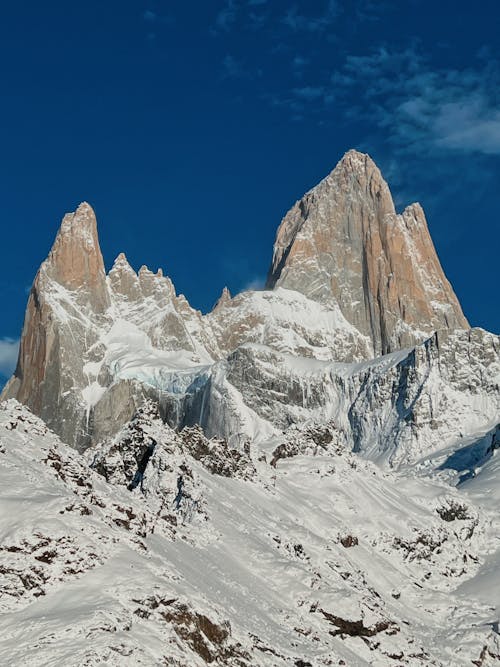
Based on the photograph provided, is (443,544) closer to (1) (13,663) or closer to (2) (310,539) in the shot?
(2) (310,539)

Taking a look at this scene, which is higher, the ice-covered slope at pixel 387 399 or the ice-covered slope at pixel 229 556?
the ice-covered slope at pixel 387 399

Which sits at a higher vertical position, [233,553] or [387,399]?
[387,399]

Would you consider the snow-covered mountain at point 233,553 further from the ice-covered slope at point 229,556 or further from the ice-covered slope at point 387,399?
the ice-covered slope at point 387,399

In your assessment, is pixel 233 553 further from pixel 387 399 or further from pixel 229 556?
pixel 387 399

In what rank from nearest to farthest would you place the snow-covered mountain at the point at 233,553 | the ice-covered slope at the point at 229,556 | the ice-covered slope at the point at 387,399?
the ice-covered slope at the point at 229,556 → the snow-covered mountain at the point at 233,553 → the ice-covered slope at the point at 387,399

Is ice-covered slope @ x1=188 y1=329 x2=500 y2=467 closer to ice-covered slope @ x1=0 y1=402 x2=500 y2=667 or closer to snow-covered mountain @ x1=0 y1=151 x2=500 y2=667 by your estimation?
snow-covered mountain @ x1=0 y1=151 x2=500 y2=667

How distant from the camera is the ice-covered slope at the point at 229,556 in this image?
36.3m

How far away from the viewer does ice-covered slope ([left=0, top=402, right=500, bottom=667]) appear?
36312 mm

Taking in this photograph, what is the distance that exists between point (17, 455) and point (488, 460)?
87767 millimetres

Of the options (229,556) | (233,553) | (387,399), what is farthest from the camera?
(387,399)

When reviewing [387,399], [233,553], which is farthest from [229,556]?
[387,399]

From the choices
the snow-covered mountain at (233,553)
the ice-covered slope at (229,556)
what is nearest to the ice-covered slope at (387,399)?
the snow-covered mountain at (233,553)

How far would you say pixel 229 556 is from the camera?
186 ft

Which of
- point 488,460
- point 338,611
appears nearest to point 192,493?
point 338,611
